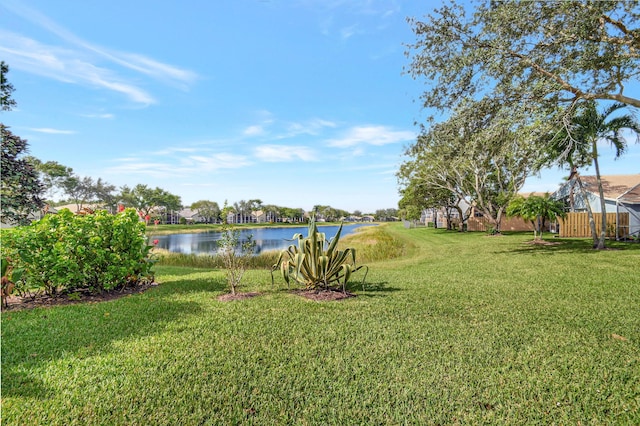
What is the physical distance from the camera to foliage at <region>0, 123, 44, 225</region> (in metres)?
9.10

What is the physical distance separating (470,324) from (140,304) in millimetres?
5306

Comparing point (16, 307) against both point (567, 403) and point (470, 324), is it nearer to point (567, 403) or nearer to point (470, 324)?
point (470, 324)

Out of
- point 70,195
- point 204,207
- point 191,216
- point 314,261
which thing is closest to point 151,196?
point 70,195

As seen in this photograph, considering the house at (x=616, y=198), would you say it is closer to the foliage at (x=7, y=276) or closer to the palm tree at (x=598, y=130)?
the palm tree at (x=598, y=130)

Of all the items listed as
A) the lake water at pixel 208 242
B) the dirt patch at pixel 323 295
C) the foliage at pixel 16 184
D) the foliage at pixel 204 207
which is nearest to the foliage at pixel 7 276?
the lake water at pixel 208 242

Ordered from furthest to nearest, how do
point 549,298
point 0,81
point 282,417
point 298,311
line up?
point 0,81, point 549,298, point 298,311, point 282,417

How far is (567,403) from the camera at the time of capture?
2.61m

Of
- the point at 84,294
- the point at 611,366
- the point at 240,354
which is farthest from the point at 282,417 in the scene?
the point at 84,294

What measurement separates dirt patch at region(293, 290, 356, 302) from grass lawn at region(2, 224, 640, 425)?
0.28 meters

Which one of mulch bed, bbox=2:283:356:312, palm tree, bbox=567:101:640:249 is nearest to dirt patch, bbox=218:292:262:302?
mulch bed, bbox=2:283:356:312

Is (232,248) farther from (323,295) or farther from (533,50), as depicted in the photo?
(533,50)

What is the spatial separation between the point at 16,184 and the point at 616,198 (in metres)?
28.8

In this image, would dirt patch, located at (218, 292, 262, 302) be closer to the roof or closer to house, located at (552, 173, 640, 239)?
house, located at (552, 173, 640, 239)

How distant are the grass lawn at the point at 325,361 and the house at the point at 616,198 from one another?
1786 centimetres
